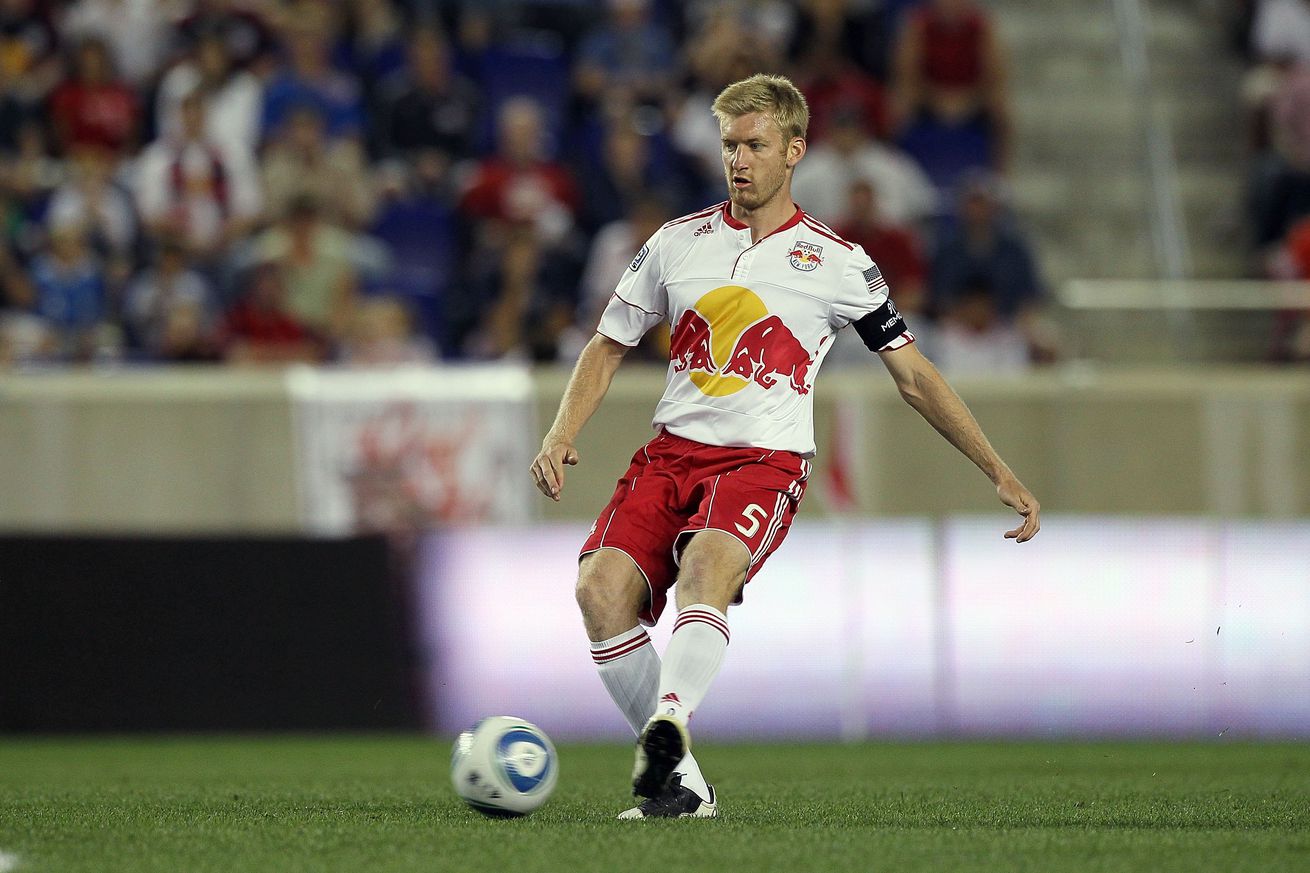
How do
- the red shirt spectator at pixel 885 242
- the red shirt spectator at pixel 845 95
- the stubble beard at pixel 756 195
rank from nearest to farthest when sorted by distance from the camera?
the stubble beard at pixel 756 195
the red shirt spectator at pixel 885 242
the red shirt spectator at pixel 845 95

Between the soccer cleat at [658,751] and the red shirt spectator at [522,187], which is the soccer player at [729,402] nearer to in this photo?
the soccer cleat at [658,751]

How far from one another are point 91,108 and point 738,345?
344 inches

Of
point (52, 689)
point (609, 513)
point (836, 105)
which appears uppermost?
point (836, 105)

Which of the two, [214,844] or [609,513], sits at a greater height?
[609,513]

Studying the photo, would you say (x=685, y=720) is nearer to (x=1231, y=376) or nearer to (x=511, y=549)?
(x=511, y=549)

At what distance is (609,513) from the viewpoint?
5992 mm

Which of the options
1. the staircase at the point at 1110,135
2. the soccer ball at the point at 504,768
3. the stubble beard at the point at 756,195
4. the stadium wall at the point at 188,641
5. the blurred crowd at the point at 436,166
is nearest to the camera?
the soccer ball at the point at 504,768

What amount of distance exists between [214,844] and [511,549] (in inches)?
233

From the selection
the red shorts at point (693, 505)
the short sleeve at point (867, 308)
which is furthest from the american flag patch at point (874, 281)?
the red shorts at point (693, 505)

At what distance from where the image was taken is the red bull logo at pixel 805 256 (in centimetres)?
600

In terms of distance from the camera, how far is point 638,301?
617cm

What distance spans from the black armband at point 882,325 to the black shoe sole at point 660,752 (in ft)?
4.89

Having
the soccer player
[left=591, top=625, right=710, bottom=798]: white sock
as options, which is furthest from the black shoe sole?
[left=591, top=625, right=710, bottom=798]: white sock

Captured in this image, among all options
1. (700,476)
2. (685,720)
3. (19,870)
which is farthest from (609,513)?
(19,870)
